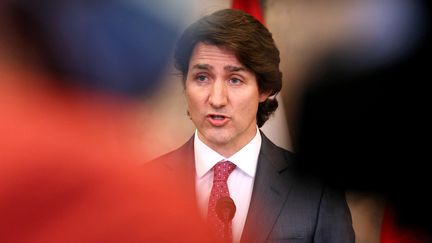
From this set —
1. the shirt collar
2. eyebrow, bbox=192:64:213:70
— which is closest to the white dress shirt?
the shirt collar

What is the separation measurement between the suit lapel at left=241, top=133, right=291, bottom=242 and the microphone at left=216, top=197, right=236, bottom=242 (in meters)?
0.03

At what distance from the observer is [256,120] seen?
0.85m

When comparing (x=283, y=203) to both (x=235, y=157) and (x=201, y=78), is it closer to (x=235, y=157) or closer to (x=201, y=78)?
(x=235, y=157)

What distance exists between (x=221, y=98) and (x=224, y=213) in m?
0.17

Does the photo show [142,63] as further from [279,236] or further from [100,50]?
[279,236]

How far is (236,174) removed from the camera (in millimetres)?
853

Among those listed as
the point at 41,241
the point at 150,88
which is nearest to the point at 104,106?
the point at 150,88

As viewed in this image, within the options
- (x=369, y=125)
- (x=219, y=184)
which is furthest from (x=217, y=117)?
(x=369, y=125)

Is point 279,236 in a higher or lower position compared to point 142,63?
lower

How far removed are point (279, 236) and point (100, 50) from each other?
39cm

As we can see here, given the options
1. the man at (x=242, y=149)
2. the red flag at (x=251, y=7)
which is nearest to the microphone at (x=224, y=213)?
the man at (x=242, y=149)

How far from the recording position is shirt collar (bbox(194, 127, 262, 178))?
85cm

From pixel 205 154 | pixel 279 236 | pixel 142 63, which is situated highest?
pixel 142 63

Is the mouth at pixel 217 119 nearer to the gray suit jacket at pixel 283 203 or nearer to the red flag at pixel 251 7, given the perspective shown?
the gray suit jacket at pixel 283 203
